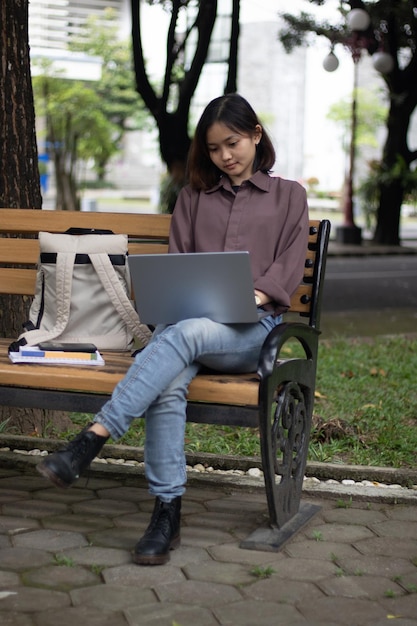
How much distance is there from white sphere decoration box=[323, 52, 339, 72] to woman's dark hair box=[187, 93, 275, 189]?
1574 centimetres

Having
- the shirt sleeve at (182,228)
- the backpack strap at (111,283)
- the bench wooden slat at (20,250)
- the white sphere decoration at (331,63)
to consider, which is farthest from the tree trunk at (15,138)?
the white sphere decoration at (331,63)

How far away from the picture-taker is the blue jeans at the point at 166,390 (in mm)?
3473

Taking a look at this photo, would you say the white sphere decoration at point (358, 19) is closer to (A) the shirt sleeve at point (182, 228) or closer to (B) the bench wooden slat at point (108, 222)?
(B) the bench wooden slat at point (108, 222)

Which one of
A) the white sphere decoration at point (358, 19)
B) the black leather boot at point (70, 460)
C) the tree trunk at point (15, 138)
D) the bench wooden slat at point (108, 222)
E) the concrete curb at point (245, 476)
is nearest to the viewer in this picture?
the black leather boot at point (70, 460)

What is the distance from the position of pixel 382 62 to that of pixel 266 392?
55.5ft

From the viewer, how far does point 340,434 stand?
16.4 ft

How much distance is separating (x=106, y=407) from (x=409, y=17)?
16.9 m

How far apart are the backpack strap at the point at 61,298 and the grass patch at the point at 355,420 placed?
95 cm

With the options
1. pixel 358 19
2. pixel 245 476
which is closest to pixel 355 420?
pixel 245 476

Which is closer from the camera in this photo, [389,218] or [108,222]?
[108,222]

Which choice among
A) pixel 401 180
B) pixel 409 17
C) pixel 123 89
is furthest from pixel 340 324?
pixel 123 89

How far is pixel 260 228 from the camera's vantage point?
3.96 meters

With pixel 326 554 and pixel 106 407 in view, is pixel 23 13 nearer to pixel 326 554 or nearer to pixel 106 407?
pixel 106 407

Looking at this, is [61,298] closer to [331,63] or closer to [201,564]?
[201,564]
